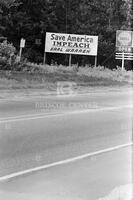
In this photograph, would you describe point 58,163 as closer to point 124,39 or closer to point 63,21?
point 124,39

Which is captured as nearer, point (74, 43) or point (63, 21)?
point (74, 43)

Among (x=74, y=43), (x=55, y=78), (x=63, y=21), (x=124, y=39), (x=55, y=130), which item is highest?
(x=63, y=21)

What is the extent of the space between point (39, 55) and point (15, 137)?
89.8 ft

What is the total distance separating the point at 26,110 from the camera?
13.1 m

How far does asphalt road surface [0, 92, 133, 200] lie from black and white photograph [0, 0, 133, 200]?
0.01m

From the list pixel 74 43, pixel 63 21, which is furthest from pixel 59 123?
pixel 63 21

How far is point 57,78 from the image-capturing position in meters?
24.3

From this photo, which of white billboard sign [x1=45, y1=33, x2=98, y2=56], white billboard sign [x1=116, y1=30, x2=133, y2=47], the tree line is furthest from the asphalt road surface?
the tree line

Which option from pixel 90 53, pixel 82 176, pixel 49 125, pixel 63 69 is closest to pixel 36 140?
pixel 49 125

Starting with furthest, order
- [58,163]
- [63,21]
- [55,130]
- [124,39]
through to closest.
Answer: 1. [63,21]
2. [124,39]
3. [55,130]
4. [58,163]

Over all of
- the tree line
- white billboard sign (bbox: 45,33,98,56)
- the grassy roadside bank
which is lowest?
the grassy roadside bank

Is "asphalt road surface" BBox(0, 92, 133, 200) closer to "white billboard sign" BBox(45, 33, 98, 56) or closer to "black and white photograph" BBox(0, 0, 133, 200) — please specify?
"black and white photograph" BBox(0, 0, 133, 200)

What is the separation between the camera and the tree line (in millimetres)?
34938

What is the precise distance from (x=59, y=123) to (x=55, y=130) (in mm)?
953
